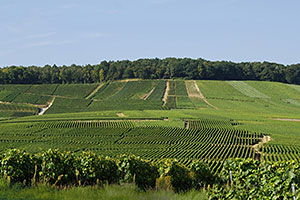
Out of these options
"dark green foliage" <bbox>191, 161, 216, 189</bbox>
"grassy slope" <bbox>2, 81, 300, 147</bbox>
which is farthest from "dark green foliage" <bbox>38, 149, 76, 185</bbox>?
"grassy slope" <bbox>2, 81, 300, 147</bbox>

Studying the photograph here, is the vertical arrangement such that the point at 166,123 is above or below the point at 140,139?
above

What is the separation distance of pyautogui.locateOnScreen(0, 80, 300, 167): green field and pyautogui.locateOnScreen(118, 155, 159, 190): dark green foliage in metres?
24.8

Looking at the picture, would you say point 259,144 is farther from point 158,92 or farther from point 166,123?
point 158,92

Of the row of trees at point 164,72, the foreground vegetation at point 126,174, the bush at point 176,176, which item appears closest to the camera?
the foreground vegetation at point 126,174

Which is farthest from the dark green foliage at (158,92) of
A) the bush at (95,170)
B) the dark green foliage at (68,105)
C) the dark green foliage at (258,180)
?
the dark green foliage at (258,180)

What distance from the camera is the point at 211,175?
15109 millimetres

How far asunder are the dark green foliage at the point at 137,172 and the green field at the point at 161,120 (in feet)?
81.3

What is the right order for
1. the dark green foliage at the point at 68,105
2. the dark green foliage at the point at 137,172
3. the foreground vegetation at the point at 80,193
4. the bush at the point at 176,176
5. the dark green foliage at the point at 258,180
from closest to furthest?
the dark green foliage at the point at 258,180 < the foreground vegetation at the point at 80,193 < the dark green foliage at the point at 137,172 < the bush at the point at 176,176 < the dark green foliage at the point at 68,105

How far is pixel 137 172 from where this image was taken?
14.2 metres

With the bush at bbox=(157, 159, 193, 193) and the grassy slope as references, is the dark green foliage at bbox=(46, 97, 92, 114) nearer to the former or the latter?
the grassy slope

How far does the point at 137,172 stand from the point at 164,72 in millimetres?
163807

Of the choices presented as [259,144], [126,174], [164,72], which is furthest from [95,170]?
[164,72]

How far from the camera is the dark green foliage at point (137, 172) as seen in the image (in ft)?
45.6

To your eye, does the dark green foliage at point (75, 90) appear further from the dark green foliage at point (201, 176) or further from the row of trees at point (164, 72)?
the dark green foliage at point (201, 176)
